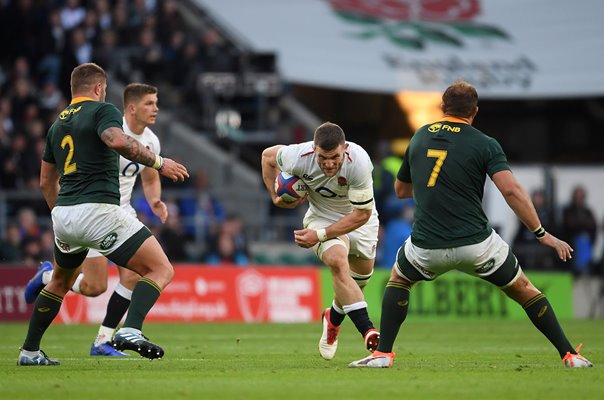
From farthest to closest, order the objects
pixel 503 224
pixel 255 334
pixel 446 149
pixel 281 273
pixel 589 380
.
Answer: pixel 503 224
pixel 281 273
pixel 255 334
pixel 446 149
pixel 589 380

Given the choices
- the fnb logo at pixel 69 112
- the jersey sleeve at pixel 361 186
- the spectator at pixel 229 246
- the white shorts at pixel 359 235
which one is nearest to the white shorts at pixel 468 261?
the jersey sleeve at pixel 361 186

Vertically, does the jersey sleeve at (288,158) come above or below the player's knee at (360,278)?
above

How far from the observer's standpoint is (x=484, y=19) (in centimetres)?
2744

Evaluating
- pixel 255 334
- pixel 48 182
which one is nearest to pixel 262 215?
pixel 255 334

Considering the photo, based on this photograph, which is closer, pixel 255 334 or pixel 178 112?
pixel 255 334

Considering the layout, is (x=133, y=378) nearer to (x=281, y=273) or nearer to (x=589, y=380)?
(x=589, y=380)

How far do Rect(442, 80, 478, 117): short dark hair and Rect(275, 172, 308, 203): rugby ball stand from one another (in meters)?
1.90

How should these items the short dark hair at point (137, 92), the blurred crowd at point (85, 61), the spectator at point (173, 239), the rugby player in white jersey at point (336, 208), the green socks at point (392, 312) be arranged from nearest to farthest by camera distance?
the green socks at point (392, 312), the rugby player in white jersey at point (336, 208), the short dark hair at point (137, 92), the spectator at point (173, 239), the blurred crowd at point (85, 61)

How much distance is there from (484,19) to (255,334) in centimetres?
1223

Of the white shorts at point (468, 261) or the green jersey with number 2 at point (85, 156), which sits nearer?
the white shorts at point (468, 261)

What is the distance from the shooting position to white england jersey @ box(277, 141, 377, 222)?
1148cm

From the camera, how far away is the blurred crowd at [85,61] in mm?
23267

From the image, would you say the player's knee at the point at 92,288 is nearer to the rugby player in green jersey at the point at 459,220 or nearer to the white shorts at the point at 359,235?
the white shorts at the point at 359,235

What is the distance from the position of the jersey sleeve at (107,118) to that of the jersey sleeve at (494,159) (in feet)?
10.2
